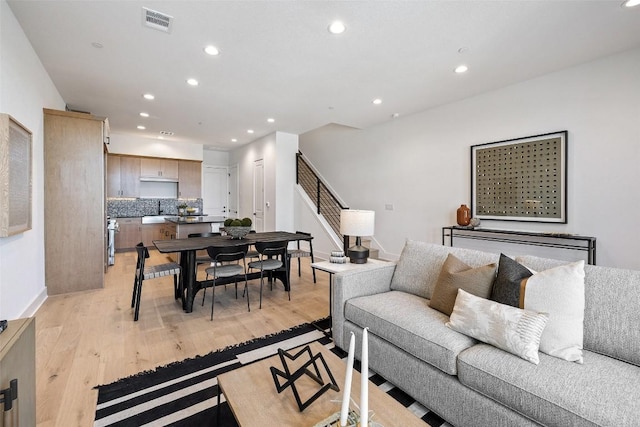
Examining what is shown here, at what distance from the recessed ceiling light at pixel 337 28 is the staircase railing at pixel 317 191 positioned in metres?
4.23

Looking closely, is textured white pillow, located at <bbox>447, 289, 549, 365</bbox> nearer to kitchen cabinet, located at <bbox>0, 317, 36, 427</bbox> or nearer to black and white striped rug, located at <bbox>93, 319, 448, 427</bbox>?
black and white striped rug, located at <bbox>93, 319, 448, 427</bbox>

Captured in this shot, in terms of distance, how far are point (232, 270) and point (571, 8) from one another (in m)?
4.05

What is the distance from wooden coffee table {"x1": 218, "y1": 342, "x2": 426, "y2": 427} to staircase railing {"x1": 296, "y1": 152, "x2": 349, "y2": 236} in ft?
18.4

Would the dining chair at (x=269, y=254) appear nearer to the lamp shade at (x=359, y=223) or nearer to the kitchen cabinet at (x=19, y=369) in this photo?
the lamp shade at (x=359, y=223)

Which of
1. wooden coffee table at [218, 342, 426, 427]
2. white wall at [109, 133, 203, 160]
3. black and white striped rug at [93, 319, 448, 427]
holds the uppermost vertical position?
white wall at [109, 133, 203, 160]

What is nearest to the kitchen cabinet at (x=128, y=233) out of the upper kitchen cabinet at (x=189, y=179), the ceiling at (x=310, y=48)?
the upper kitchen cabinet at (x=189, y=179)

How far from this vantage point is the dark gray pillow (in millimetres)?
1708

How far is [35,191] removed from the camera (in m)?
3.40

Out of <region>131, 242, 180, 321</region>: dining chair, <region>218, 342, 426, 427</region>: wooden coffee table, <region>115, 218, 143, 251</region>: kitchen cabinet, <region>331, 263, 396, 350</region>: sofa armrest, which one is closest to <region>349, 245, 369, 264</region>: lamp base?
<region>331, 263, 396, 350</region>: sofa armrest

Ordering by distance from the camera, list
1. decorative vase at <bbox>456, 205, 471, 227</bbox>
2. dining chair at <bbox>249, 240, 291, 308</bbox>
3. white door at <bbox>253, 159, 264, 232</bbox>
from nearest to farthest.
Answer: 1. dining chair at <bbox>249, 240, 291, 308</bbox>
2. decorative vase at <bbox>456, 205, 471, 227</bbox>
3. white door at <bbox>253, 159, 264, 232</bbox>

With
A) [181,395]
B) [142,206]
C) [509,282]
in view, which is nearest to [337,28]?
[509,282]

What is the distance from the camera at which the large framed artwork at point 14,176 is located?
226 centimetres

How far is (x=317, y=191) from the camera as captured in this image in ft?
23.1

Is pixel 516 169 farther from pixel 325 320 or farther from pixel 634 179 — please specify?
pixel 325 320
